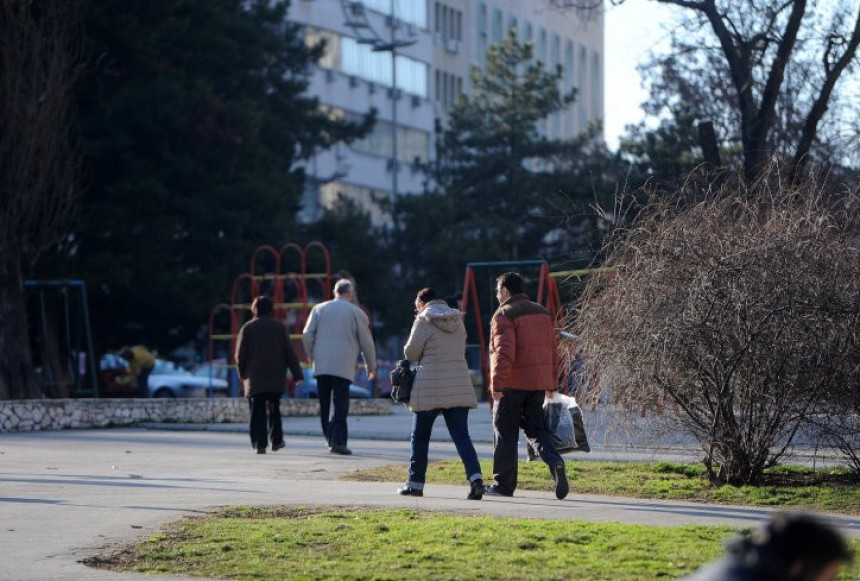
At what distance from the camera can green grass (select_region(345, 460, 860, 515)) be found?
1269 cm

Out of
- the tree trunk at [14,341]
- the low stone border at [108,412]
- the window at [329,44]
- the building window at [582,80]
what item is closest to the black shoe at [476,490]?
the low stone border at [108,412]

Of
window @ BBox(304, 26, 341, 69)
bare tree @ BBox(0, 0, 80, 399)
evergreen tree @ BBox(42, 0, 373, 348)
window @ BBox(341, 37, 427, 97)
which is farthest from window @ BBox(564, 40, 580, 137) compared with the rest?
bare tree @ BBox(0, 0, 80, 399)

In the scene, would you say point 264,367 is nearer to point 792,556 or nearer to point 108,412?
point 108,412

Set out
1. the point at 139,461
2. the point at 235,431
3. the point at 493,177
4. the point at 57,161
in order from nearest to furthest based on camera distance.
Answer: the point at 139,461 → the point at 235,431 → the point at 57,161 → the point at 493,177

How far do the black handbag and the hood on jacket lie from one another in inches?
14.4

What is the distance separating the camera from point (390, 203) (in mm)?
64375

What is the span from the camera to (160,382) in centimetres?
4659

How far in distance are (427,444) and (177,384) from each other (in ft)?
112

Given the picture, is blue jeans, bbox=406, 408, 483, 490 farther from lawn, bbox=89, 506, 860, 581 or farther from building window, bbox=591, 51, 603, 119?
building window, bbox=591, 51, 603, 119

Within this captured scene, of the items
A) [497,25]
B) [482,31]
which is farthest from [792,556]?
[497,25]

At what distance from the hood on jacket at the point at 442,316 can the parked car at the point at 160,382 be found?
1234 inches

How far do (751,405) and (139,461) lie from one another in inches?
264

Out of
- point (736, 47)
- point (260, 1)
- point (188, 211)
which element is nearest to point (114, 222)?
point (188, 211)

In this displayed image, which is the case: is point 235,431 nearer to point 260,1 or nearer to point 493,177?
point 260,1
